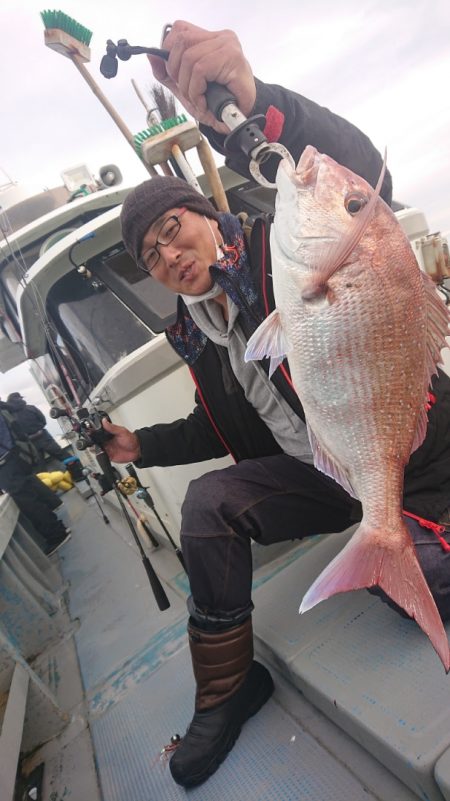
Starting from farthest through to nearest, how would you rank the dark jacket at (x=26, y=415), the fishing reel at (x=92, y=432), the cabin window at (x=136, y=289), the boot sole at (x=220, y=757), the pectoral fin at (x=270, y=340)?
the dark jacket at (x=26, y=415)
the cabin window at (x=136, y=289)
the fishing reel at (x=92, y=432)
the boot sole at (x=220, y=757)
the pectoral fin at (x=270, y=340)

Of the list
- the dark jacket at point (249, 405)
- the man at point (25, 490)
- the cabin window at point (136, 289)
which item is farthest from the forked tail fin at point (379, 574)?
the man at point (25, 490)

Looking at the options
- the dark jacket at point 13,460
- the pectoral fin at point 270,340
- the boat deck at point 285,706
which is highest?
the pectoral fin at point 270,340

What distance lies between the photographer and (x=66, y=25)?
377cm

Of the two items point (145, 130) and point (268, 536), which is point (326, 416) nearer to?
point (268, 536)

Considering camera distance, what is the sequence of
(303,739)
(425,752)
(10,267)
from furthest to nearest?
(10,267)
(303,739)
(425,752)

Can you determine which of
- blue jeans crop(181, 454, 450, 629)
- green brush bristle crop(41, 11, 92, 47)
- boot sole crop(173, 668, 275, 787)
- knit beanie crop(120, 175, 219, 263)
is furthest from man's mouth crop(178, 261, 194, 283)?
green brush bristle crop(41, 11, 92, 47)

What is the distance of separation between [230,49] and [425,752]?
2394 millimetres

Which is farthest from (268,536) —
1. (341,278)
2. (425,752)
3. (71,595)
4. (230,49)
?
(71,595)

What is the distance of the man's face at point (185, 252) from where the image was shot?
1.82 meters

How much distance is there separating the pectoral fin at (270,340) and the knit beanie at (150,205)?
85 cm

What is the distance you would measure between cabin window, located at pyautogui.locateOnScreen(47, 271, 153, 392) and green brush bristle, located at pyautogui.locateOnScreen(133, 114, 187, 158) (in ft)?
3.45

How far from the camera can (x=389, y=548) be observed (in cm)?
124

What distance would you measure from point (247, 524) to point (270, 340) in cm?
81

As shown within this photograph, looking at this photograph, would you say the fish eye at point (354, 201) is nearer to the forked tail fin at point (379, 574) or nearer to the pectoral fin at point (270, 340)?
the pectoral fin at point (270, 340)
